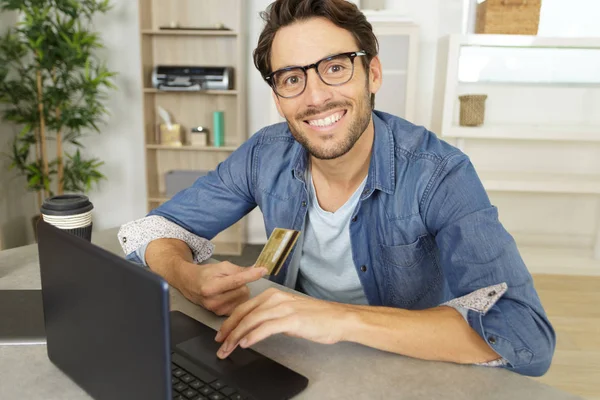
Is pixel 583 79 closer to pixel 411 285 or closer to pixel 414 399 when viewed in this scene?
pixel 411 285

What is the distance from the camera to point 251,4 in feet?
11.4

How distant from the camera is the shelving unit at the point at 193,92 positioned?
335cm

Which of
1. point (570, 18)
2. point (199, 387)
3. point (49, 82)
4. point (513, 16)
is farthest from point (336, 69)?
point (49, 82)

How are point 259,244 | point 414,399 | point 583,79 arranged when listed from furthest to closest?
1. point 259,244
2. point 583,79
3. point 414,399

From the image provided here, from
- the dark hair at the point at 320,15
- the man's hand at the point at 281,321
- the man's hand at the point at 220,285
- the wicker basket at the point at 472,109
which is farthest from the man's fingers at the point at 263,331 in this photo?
the wicker basket at the point at 472,109

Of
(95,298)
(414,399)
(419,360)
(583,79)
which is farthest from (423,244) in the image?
(583,79)

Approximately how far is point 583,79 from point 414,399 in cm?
316

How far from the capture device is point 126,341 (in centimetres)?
56

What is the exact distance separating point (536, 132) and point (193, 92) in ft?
7.24

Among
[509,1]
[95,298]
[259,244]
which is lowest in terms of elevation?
[259,244]

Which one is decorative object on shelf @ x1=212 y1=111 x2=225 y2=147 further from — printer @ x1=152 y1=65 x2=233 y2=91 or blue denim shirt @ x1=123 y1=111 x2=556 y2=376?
blue denim shirt @ x1=123 y1=111 x2=556 y2=376

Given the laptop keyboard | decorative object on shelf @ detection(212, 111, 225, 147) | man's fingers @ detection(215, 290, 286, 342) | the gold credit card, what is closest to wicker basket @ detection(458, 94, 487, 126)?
decorative object on shelf @ detection(212, 111, 225, 147)

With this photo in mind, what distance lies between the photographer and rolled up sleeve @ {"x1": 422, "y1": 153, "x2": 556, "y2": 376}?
82 cm

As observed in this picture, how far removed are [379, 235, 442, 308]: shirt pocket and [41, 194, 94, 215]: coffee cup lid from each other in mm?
676
